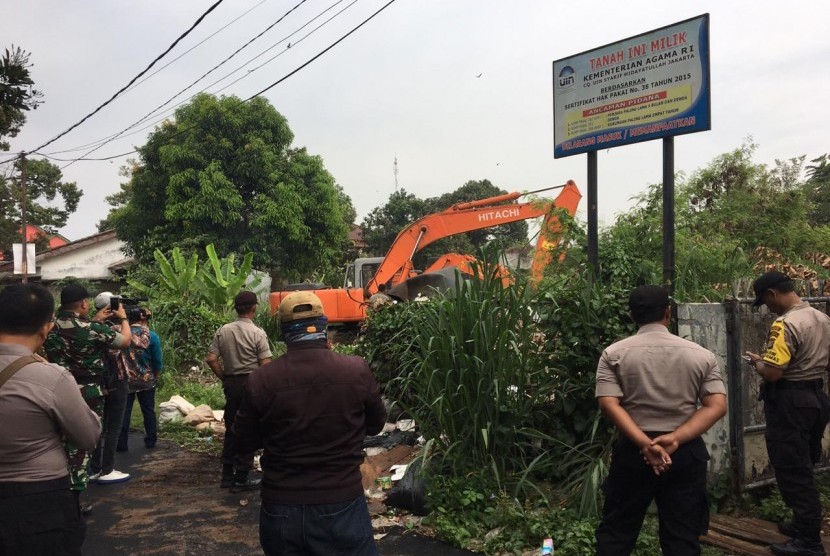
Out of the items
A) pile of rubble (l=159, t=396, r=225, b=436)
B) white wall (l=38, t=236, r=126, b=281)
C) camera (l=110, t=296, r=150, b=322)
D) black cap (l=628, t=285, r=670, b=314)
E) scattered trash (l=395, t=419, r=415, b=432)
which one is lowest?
pile of rubble (l=159, t=396, r=225, b=436)

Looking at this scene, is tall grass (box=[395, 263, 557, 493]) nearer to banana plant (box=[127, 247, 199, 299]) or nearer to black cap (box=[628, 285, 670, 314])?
black cap (box=[628, 285, 670, 314])

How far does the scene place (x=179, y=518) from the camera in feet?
18.7

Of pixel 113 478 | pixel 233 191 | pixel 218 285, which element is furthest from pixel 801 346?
pixel 233 191

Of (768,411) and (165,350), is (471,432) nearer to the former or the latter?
(768,411)

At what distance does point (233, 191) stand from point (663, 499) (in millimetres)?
21441

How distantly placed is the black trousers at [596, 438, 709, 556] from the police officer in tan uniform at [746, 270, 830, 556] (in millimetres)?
1358

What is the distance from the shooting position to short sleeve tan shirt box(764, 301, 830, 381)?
4488mm

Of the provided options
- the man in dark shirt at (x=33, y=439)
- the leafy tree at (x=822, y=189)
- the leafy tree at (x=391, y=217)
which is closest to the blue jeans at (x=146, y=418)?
the man in dark shirt at (x=33, y=439)

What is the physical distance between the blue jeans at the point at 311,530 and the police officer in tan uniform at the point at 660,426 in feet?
4.67

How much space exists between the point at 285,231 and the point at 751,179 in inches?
678

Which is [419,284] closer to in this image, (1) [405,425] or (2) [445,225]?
(2) [445,225]

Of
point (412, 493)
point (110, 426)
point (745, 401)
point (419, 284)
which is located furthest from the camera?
point (419, 284)

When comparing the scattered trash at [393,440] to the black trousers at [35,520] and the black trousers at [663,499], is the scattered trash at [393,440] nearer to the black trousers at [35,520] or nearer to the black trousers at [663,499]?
the black trousers at [663,499]

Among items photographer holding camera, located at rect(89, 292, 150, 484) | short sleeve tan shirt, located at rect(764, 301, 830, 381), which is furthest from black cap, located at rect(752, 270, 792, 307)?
photographer holding camera, located at rect(89, 292, 150, 484)
